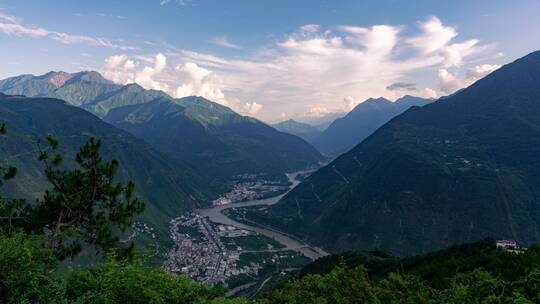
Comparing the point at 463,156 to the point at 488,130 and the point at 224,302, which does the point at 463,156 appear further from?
the point at 224,302

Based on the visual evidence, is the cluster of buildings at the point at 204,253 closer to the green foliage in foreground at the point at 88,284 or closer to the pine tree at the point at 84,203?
the pine tree at the point at 84,203

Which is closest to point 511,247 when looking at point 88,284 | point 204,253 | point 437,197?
point 88,284

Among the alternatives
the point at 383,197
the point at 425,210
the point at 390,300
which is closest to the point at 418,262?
the point at 390,300

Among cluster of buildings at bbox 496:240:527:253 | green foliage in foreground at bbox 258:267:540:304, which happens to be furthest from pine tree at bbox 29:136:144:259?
cluster of buildings at bbox 496:240:527:253

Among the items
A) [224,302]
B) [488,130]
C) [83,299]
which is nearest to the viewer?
[83,299]

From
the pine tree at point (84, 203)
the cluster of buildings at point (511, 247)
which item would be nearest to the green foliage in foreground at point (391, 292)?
the pine tree at point (84, 203)

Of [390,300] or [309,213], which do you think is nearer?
[390,300]

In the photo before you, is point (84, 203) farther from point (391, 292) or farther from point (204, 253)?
point (204, 253)
